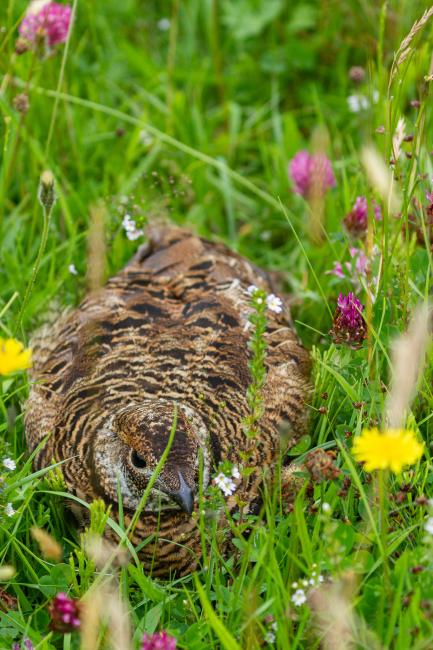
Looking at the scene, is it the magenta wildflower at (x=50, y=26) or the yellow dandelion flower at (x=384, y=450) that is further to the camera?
the magenta wildflower at (x=50, y=26)

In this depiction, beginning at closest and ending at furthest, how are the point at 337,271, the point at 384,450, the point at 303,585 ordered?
1. the point at 384,450
2. the point at 303,585
3. the point at 337,271

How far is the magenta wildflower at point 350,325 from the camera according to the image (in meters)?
3.34

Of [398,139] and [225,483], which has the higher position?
[398,139]

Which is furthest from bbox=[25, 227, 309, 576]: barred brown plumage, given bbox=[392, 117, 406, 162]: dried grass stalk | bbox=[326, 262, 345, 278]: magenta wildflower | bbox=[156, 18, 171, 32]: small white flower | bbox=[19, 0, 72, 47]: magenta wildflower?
bbox=[156, 18, 171, 32]: small white flower

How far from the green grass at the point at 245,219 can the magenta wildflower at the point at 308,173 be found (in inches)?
3.9

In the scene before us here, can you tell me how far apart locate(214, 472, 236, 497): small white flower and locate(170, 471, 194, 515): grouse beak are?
11 cm

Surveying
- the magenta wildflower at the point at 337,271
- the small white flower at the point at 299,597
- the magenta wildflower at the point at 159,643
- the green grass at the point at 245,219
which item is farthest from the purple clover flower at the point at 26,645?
the magenta wildflower at the point at 337,271

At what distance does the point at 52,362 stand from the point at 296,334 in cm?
103

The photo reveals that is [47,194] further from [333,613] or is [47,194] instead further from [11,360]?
[333,613]

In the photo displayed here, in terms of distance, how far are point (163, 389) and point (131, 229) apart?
1.12m

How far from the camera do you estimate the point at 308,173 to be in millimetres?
4828

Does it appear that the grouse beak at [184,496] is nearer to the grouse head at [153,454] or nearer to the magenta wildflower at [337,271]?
the grouse head at [153,454]

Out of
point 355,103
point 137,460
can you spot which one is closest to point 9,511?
point 137,460

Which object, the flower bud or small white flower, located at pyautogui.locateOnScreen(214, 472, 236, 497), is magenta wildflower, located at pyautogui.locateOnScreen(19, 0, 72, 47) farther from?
small white flower, located at pyautogui.locateOnScreen(214, 472, 236, 497)
